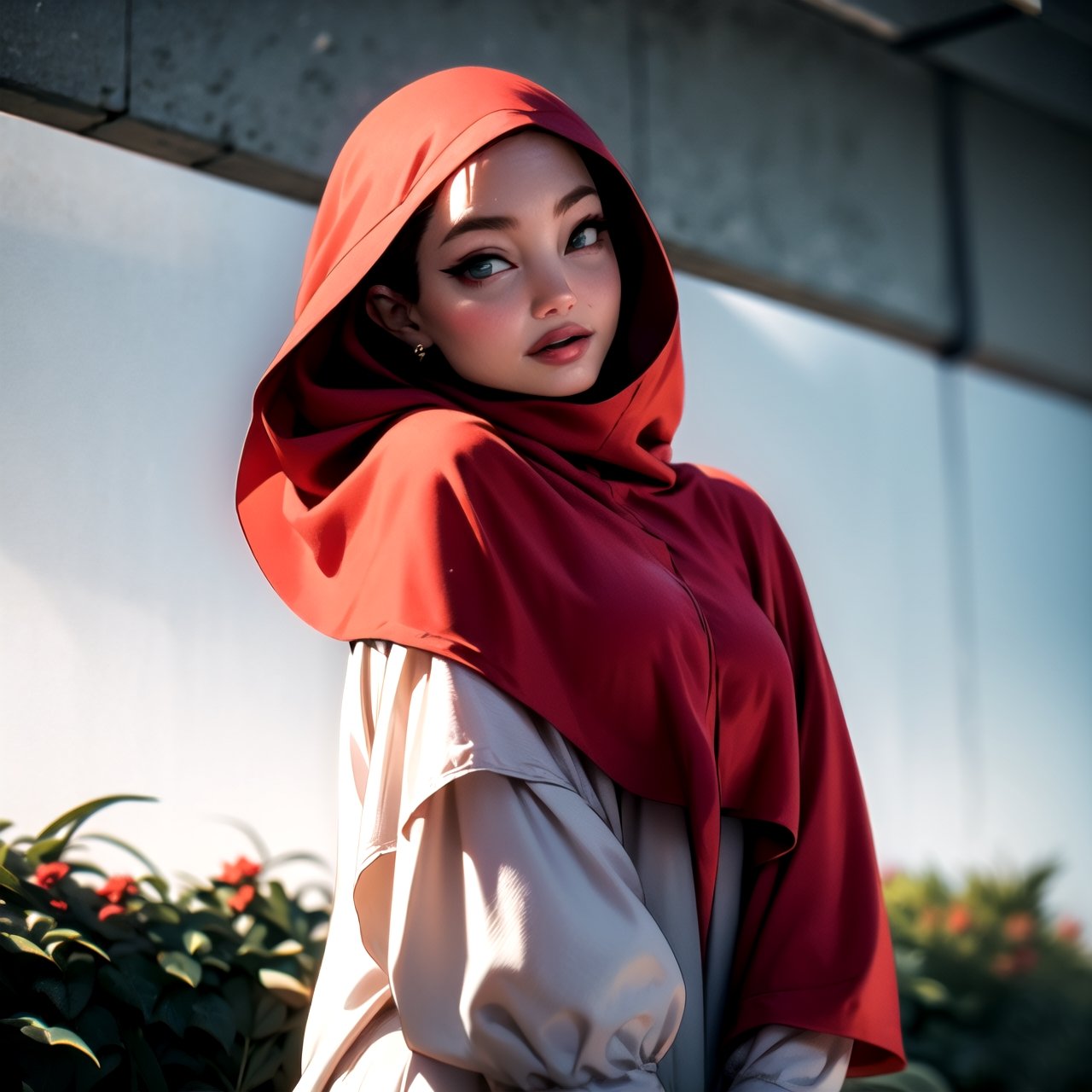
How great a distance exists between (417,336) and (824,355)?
222cm

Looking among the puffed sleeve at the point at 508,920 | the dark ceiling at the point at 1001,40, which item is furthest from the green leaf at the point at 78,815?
the dark ceiling at the point at 1001,40

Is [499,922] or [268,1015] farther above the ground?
[499,922]

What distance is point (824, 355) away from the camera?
3850mm

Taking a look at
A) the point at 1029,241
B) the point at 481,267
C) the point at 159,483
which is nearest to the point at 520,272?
the point at 481,267

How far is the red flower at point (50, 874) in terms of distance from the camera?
2070 mm

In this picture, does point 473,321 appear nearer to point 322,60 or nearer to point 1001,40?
point 322,60

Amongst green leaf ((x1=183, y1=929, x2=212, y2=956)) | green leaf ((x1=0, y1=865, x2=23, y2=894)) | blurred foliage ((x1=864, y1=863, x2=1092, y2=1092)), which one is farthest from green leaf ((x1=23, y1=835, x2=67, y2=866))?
blurred foliage ((x1=864, y1=863, x2=1092, y2=1092))

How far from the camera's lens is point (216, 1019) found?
2043mm

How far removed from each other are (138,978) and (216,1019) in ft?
0.39

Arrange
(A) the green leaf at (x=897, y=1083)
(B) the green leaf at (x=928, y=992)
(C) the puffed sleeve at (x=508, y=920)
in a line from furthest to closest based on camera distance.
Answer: (B) the green leaf at (x=928, y=992) → (A) the green leaf at (x=897, y=1083) → (C) the puffed sleeve at (x=508, y=920)

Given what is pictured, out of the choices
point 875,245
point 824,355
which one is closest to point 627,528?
point 824,355

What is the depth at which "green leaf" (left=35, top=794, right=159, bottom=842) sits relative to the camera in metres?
2.13

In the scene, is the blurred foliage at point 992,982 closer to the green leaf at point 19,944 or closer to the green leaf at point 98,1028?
the green leaf at point 98,1028

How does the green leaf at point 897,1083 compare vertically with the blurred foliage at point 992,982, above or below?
above
